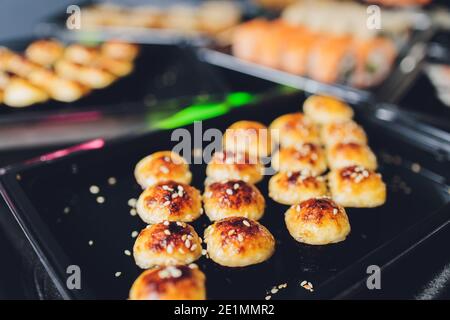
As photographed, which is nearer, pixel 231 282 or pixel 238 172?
pixel 231 282

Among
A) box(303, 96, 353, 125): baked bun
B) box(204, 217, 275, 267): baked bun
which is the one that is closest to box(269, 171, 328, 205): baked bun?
box(204, 217, 275, 267): baked bun

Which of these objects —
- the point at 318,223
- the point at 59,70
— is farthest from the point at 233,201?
the point at 59,70

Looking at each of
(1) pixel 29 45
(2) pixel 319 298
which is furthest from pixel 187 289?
(1) pixel 29 45

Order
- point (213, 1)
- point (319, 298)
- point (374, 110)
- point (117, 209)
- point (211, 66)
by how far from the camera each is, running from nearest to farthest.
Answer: point (319, 298)
point (117, 209)
point (374, 110)
point (211, 66)
point (213, 1)

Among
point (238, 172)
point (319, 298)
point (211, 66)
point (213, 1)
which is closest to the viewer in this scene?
point (319, 298)

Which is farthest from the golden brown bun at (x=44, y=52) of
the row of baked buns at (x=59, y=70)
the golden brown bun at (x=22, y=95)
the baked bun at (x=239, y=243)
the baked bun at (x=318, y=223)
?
the baked bun at (x=318, y=223)
